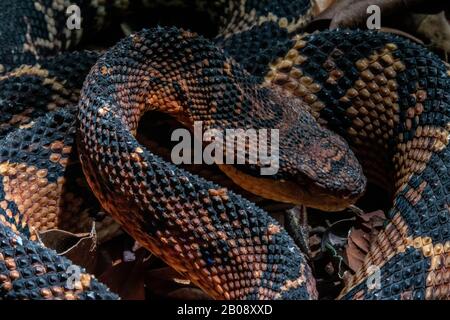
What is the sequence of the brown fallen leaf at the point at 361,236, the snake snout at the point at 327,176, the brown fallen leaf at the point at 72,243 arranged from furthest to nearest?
the brown fallen leaf at the point at 361,236 → the snake snout at the point at 327,176 → the brown fallen leaf at the point at 72,243

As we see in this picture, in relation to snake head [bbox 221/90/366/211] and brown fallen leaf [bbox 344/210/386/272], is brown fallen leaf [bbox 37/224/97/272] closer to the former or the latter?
snake head [bbox 221/90/366/211]

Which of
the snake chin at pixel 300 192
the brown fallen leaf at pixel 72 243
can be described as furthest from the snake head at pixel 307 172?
the brown fallen leaf at pixel 72 243

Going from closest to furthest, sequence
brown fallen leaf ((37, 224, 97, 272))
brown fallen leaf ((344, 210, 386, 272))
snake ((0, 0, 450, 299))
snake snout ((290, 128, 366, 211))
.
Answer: snake ((0, 0, 450, 299))
brown fallen leaf ((37, 224, 97, 272))
snake snout ((290, 128, 366, 211))
brown fallen leaf ((344, 210, 386, 272))

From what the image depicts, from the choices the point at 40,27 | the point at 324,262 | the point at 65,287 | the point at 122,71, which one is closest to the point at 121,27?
the point at 40,27

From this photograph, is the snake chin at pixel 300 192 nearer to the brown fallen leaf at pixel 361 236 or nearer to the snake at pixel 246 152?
the snake at pixel 246 152

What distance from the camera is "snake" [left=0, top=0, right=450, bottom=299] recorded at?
4.00 m

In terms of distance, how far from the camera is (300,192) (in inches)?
185

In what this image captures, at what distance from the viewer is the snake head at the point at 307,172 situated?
461cm

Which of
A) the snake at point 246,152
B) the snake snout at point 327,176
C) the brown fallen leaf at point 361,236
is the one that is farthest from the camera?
the brown fallen leaf at point 361,236

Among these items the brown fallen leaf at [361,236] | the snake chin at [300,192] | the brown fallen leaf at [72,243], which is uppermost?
the snake chin at [300,192]

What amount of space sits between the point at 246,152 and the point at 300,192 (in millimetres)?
409

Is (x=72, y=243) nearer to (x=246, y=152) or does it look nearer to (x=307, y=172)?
(x=246, y=152)

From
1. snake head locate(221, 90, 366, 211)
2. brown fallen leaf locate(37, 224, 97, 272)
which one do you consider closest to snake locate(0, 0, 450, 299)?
snake head locate(221, 90, 366, 211)
